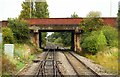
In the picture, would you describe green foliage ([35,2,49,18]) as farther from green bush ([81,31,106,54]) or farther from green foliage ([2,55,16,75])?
green foliage ([2,55,16,75])

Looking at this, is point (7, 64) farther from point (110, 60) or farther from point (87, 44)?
point (87, 44)

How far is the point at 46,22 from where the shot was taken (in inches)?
2146

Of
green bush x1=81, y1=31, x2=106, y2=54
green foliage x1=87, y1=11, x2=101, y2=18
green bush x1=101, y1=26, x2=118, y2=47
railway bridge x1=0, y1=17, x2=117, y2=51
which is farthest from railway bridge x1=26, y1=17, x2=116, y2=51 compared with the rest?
green bush x1=81, y1=31, x2=106, y2=54

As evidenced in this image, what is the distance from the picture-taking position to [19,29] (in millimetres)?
47000

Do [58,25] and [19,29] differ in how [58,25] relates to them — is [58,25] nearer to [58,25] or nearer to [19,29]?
[58,25]

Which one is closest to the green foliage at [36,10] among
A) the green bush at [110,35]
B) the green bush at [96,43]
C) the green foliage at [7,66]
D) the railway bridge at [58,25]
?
the railway bridge at [58,25]

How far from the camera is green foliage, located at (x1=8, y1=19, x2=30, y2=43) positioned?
46.5m

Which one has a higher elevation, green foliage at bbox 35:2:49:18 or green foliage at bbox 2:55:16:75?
green foliage at bbox 35:2:49:18

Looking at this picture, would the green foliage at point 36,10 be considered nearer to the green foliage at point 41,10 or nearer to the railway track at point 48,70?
the green foliage at point 41,10

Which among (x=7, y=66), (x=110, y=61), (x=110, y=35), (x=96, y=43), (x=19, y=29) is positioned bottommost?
(x=110, y=61)

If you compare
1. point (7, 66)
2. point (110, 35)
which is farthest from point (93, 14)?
point (7, 66)

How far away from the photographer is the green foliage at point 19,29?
153 feet

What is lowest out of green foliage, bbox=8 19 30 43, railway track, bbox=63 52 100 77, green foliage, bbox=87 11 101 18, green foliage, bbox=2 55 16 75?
railway track, bbox=63 52 100 77

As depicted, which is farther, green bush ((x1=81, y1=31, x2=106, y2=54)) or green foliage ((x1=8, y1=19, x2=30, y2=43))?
green foliage ((x1=8, y1=19, x2=30, y2=43))
